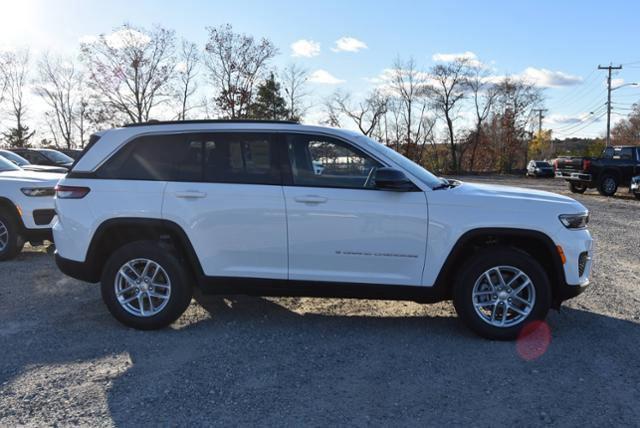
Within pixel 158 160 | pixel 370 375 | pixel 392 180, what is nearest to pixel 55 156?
pixel 158 160

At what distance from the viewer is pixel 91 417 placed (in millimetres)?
2943

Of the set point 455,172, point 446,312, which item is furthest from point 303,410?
point 455,172

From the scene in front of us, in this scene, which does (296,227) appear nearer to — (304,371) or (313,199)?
(313,199)

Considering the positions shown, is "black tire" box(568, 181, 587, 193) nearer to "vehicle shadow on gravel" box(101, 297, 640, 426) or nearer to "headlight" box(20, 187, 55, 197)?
"vehicle shadow on gravel" box(101, 297, 640, 426)

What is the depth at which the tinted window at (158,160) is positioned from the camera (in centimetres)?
429

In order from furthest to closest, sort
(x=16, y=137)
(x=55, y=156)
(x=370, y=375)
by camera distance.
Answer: (x=16, y=137), (x=55, y=156), (x=370, y=375)

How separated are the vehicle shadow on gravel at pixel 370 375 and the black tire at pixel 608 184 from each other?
55.2ft

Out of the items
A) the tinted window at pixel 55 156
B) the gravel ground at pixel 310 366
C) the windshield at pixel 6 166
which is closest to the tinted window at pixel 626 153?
the gravel ground at pixel 310 366

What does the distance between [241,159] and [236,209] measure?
47 cm

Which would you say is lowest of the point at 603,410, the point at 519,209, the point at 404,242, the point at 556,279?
the point at 603,410

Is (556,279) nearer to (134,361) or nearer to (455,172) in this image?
(134,361)

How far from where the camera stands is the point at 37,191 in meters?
7.06

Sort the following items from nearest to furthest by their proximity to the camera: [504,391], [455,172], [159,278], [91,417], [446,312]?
[91,417] → [504,391] → [159,278] → [446,312] → [455,172]

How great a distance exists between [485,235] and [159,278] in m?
2.87
